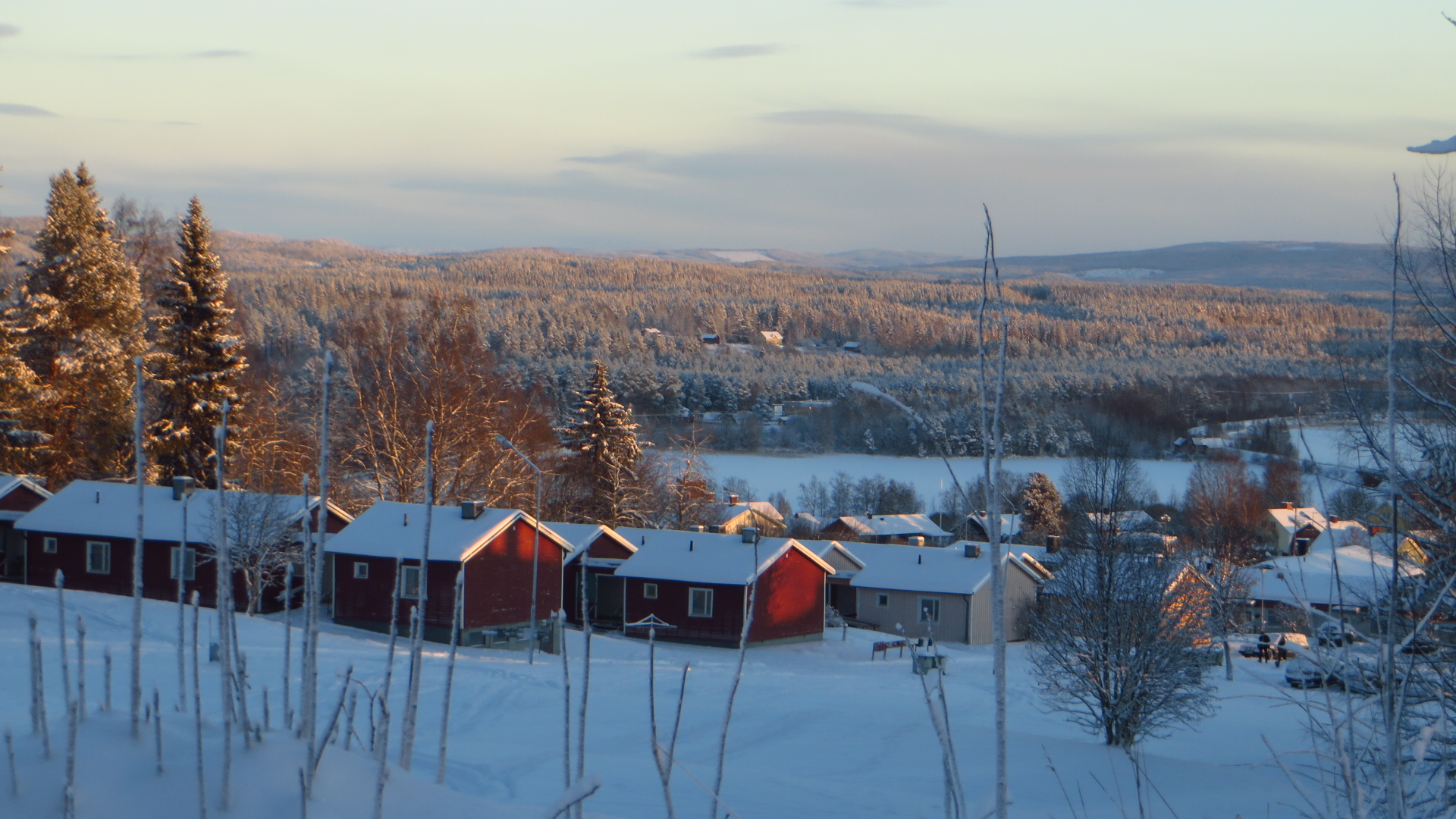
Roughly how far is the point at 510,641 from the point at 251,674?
12.6 m

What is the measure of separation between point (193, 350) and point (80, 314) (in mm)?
3386

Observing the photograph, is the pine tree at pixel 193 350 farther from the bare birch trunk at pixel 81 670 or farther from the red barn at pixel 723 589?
the bare birch trunk at pixel 81 670

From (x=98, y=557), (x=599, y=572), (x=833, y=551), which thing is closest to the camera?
(x=98, y=557)

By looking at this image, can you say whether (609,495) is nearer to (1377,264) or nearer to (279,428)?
(279,428)

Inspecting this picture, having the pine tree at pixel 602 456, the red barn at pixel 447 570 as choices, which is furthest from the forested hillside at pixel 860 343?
the red barn at pixel 447 570

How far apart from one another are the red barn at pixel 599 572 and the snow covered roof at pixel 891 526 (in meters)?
21.7

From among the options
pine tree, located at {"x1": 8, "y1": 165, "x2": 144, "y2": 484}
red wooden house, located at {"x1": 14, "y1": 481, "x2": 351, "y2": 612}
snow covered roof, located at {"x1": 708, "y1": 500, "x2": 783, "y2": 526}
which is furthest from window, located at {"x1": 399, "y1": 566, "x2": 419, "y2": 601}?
snow covered roof, located at {"x1": 708, "y1": 500, "x2": 783, "y2": 526}

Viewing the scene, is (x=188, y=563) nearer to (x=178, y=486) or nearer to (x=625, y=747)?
(x=178, y=486)

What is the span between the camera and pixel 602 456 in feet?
143

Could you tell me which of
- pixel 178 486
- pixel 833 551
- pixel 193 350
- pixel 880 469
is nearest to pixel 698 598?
pixel 833 551

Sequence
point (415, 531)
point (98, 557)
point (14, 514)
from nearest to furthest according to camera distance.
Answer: point (415, 531)
point (98, 557)
point (14, 514)

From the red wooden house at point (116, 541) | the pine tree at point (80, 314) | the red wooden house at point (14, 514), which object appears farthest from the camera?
the red wooden house at point (14, 514)

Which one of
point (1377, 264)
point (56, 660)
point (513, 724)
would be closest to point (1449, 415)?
point (1377, 264)

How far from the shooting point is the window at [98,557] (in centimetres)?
3059
